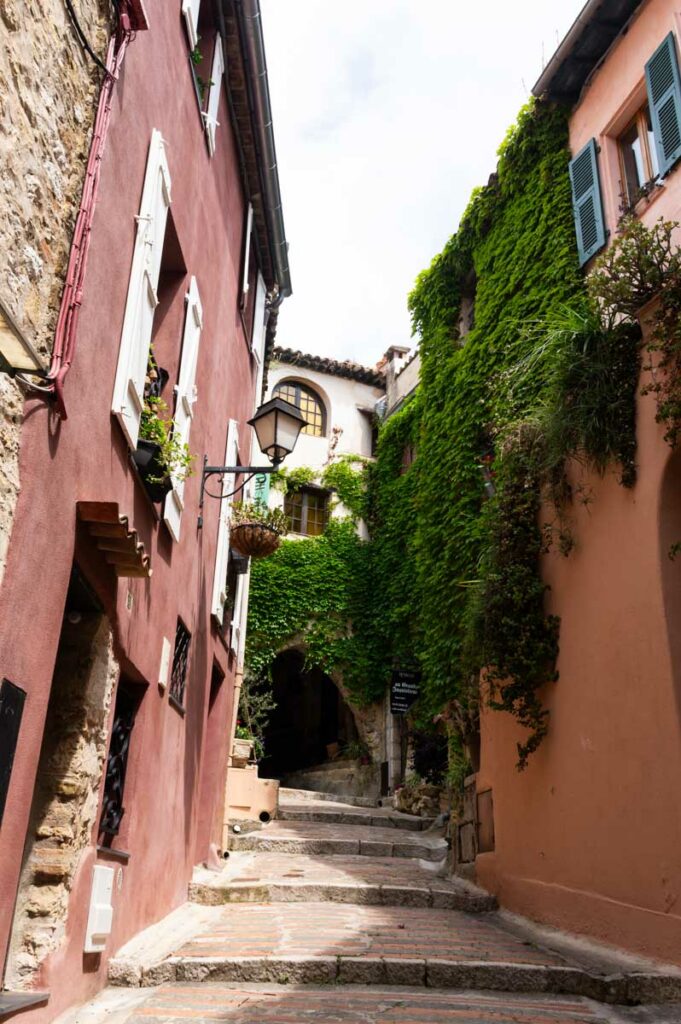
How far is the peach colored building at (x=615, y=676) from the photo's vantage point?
5.05 metres

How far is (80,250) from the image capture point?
3.45m

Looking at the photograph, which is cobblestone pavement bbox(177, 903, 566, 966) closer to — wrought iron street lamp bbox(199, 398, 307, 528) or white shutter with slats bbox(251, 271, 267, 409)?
wrought iron street lamp bbox(199, 398, 307, 528)

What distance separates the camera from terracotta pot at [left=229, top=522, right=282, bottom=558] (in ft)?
26.2

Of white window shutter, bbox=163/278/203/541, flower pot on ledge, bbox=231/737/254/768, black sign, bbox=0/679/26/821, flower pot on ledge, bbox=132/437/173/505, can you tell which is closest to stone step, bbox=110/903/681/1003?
black sign, bbox=0/679/26/821

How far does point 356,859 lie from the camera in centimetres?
925

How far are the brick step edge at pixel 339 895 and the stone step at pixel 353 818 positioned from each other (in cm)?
460

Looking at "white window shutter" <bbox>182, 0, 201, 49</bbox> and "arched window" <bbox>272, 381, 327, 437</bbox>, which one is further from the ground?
"arched window" <bbox>272, 381, 327, 437</bbox>

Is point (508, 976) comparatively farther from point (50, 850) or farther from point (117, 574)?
point (117, 574)

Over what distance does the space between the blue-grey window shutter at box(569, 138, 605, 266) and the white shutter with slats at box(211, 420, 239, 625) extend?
3.93 meters

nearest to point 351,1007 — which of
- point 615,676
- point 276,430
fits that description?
point 615,676

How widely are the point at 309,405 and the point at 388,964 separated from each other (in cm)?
1658

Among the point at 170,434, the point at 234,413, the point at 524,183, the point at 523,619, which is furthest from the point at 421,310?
the point at 170,434

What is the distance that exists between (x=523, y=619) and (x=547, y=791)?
132 centimetres

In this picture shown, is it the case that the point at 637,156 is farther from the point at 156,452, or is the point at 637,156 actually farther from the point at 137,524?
the point at 137,524
